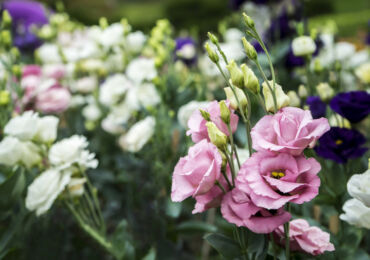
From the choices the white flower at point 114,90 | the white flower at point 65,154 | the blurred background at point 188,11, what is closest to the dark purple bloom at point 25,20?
the white flower at point 114,90

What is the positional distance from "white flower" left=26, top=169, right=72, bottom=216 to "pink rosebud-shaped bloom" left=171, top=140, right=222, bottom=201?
266 mm

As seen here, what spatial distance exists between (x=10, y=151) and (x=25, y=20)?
3.95 feet

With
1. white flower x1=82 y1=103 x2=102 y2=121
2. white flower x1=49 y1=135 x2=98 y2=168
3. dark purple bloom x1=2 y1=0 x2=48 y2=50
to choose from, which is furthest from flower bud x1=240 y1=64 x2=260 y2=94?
dark purple bloom x1=2 y1=0 x2=48 y2=50

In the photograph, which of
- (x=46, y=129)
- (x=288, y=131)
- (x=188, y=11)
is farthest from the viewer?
(x=188, y=11)

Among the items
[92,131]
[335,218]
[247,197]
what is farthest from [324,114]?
[92,131]

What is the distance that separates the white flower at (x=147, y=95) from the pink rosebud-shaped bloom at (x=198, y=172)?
0.52 m

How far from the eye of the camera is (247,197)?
1.43 feet

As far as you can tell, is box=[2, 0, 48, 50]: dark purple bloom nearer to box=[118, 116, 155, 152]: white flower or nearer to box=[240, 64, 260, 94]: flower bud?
box=[118, 116, 155, 152]: white flower

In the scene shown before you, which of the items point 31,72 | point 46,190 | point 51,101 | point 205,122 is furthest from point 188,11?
point 205,122

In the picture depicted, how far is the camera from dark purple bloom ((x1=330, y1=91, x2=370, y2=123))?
594mm

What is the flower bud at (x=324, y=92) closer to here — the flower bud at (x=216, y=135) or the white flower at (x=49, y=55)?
the flower bud at (x=216, y=135)

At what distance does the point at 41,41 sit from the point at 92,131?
0.72 meters

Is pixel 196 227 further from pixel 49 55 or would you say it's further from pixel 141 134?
pixel 49 55

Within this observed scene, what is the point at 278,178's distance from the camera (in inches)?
17.1
